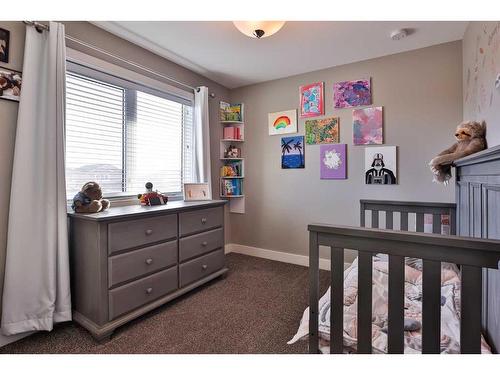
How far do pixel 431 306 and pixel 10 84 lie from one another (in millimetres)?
2388

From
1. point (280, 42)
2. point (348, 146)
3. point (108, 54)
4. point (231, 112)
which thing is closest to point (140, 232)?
point (108, 54)

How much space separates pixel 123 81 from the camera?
88.4 inches

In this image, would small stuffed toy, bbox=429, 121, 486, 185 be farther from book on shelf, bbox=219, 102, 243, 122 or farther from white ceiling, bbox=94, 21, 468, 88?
book on shelf, bbox=219, 102, 243, 122

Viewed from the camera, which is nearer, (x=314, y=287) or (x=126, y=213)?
(x=314, y=287)

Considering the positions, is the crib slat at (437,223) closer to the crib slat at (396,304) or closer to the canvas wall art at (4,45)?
the crib slat at (396,304)

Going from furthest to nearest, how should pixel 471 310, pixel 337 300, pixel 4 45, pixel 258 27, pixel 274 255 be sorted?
pixel 274 255
pixel 258 27
pixel 4 45
pixel 337 300
pixel 471 310

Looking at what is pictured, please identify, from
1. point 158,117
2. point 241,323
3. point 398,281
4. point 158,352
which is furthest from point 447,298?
point 158,117

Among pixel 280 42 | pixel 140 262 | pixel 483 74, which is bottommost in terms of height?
pixel 140 262

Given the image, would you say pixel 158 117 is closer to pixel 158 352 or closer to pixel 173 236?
pixel 173 236

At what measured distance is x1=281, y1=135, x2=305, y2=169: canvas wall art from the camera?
117 inches

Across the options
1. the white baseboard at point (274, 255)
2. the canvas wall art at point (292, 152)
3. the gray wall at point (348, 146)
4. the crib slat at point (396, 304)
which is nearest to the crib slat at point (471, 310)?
the crib slat at point (396, 304)

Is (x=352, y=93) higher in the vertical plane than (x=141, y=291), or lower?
higher

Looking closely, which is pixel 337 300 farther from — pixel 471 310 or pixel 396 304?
pixel 471 310

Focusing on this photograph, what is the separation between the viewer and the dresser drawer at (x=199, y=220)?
215 cm
